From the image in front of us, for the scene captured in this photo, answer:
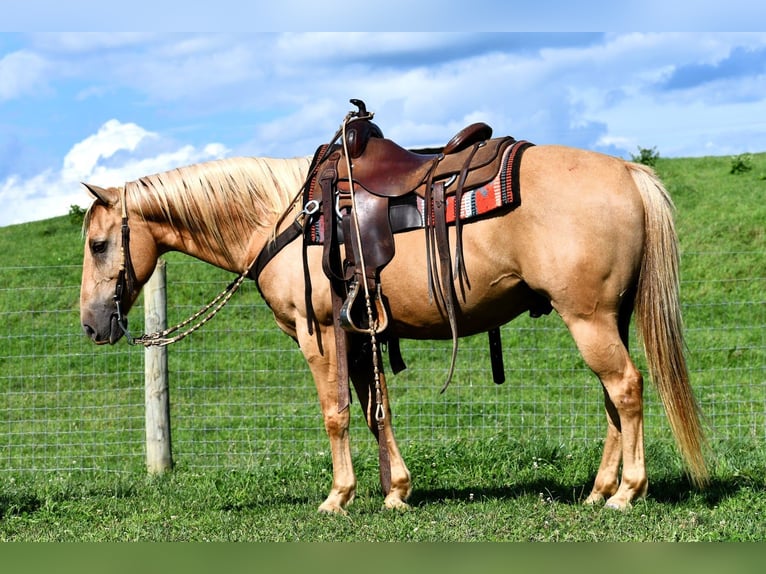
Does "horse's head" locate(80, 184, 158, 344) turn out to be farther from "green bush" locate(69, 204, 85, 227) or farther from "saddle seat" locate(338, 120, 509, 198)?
"green bush" locate(69, 204, 85, 227)

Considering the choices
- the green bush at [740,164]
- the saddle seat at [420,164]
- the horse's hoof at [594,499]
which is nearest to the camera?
the saddle seat at [420,164]

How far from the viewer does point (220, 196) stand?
5051mm

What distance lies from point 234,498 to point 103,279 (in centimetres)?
159

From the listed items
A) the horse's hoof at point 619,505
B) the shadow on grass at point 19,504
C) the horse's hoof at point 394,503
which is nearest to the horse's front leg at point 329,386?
the horse's hoof at point 394,503

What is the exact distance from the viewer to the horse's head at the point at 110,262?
508cm

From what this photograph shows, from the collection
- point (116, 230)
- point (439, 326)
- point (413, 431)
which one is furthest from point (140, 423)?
point (439, 326)

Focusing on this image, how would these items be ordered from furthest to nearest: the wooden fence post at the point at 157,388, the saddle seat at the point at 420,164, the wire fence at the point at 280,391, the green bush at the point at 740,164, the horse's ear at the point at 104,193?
the green bush at the point at 740,164, the wire fence at the point at 280,391, the wooden fence post at the point at 157,388, the horse's ear at the point at 104,193, the saddle seat at the point at 420,164

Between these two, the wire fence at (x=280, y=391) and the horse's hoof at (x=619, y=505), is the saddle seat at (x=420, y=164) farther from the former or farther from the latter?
the wire fence at (x=280, y=391)

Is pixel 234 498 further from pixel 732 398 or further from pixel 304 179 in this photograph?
pixel 732 398

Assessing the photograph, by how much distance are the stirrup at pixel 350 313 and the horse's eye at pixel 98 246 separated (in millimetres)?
1577

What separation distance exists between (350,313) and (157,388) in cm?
244

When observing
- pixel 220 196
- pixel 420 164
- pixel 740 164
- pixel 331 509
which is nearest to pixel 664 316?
pixel 420 164

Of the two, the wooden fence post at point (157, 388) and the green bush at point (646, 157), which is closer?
the wooden fence post at point (157, 388)

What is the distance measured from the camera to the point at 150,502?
5.36 meters
